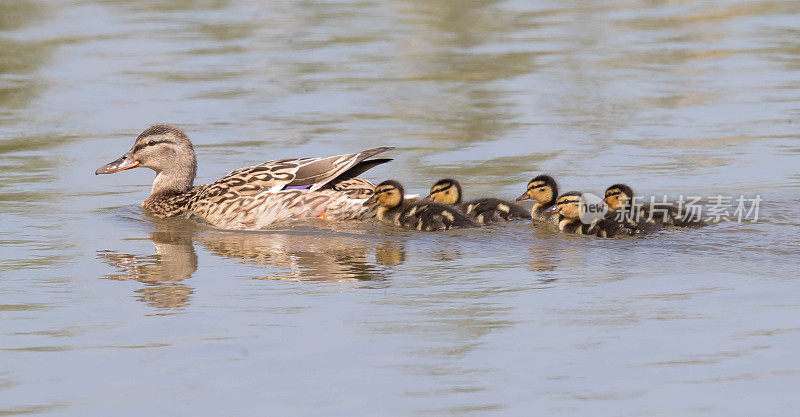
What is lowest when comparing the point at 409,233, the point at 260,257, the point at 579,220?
the point at 260,257

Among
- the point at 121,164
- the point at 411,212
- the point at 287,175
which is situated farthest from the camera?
the point at 121,164

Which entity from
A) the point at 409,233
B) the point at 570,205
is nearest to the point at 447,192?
the point at 409,233

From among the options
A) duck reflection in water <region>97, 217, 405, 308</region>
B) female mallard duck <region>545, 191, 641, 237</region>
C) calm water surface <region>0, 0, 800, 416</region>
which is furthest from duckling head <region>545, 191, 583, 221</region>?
duck reflection in water <region>97, 217, 405, 308</region>

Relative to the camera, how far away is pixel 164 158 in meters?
9.49

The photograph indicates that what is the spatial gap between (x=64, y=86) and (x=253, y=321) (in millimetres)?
7923

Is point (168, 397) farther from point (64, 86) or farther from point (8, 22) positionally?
point (8, 22)

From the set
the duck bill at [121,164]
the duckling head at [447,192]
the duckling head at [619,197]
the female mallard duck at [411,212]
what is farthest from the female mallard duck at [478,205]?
the duck bill at [121,164]

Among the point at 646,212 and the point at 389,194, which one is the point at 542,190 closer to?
the point at 646,212

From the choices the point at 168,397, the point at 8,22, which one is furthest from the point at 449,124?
the point at 8,22

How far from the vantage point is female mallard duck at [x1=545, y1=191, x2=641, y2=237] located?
773cm

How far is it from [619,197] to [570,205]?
359 millimetres

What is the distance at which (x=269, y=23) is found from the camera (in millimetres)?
16500

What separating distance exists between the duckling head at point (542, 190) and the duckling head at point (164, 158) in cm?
255

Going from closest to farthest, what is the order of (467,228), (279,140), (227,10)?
(467,228) → (279,140) → (227,10)
